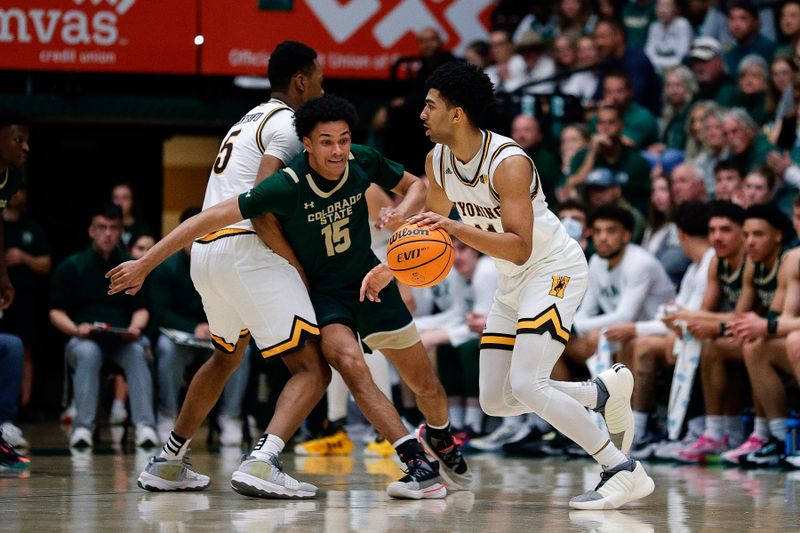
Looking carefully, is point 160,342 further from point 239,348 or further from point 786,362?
point 786,362

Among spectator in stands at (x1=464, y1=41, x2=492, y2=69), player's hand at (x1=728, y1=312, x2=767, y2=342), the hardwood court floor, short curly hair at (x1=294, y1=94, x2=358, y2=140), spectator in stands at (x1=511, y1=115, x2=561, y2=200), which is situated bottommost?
the hardwood court floor

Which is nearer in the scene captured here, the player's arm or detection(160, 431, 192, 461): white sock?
the player's arm

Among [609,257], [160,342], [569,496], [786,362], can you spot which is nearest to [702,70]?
[609,257]

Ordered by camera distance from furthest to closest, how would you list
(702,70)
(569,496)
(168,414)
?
(702,70), (168,414), (569,496)

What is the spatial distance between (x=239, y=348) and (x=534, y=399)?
1.58m

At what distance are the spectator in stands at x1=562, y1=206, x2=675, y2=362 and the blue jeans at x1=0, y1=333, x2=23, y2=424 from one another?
366 centimetres

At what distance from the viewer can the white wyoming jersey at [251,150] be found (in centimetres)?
645

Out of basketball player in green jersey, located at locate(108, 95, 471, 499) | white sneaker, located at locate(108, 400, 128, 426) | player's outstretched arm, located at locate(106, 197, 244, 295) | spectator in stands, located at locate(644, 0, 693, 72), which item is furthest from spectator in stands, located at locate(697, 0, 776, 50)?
player's outstretched arm, located at locate(106, 197, 244, 295)

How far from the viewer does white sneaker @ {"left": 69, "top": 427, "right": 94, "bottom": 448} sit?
30.9 feet

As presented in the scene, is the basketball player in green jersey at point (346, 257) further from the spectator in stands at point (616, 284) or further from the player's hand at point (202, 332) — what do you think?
the player's hand at point (202, 332)

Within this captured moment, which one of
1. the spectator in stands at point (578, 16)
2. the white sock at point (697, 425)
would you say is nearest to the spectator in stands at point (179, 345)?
the white sock at point (697, 425)

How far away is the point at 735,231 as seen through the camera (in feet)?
28.0

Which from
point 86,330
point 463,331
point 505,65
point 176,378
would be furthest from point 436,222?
point 505,65

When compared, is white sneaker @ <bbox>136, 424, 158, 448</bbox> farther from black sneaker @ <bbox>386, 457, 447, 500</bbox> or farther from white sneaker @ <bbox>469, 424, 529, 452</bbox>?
black sneaker @ <bbox>386, 457, 447, 500</bbox>
